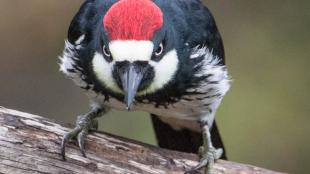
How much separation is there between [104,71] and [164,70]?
0.95ft

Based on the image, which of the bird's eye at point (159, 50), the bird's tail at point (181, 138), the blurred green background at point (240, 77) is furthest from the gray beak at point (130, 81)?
the blurred green background at point (240, 77)

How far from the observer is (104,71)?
3.78 metres

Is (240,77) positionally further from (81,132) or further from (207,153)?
(81,132)

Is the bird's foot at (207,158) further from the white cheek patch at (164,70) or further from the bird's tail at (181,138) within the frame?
the white cheek patch at (164,70)

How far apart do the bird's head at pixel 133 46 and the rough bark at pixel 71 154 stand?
1.40 ft

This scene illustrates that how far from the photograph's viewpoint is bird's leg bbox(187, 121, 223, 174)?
4.20m

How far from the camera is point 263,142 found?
6348 mm

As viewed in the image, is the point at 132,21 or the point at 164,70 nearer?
the point at 132,21

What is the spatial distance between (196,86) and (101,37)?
2.01 ft

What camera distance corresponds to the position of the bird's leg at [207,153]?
13.8ft

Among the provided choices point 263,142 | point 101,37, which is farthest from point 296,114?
point 101,37

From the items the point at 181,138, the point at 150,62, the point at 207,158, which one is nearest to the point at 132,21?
the point at 150,62

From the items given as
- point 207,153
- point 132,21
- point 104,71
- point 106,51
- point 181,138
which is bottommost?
point 181,138

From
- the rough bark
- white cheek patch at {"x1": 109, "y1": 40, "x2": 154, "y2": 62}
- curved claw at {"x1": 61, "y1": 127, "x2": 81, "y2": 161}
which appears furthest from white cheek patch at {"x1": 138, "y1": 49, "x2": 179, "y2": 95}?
curved claw at {"x1": 61, "y1": 127, "x2": 81, "y2": 161}
